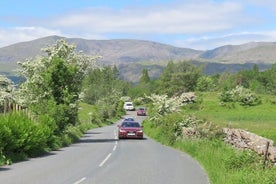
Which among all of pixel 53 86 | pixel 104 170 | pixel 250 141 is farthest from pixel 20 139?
pixel 53 86

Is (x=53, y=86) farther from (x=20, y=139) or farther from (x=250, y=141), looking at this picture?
(x=250, y=141)

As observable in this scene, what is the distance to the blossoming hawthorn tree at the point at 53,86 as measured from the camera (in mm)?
32938

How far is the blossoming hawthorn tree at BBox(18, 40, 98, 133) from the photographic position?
3294 cm

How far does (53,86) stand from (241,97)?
170 feet

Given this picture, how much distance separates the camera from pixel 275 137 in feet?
89.7

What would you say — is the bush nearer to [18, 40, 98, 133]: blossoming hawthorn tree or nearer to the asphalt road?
the asphalt road

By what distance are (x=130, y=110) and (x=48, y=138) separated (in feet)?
332

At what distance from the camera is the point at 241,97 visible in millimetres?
81875

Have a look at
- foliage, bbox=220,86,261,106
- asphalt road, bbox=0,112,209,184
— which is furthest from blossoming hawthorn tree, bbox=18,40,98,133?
Result: foliage, bbox=220,86,261,106

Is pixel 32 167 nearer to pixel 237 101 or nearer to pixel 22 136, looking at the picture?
pixel 22 136

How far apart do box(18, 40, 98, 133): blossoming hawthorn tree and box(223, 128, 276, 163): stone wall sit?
10.9 m

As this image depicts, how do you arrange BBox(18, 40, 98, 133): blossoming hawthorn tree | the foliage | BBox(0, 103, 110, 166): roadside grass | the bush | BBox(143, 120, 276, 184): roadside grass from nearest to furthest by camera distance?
BBox(143, 120, 276, 184): roadside grass
BBox(0, 103, 110, 166): roadside grass
the bush
BBox(18, 40, 98, 133): blossoming hawthorn tree
the foliage

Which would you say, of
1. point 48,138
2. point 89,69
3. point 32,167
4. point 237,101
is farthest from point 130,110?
point 32,167

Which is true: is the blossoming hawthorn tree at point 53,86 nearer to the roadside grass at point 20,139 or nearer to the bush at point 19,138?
the roadside grass at point 20,139
